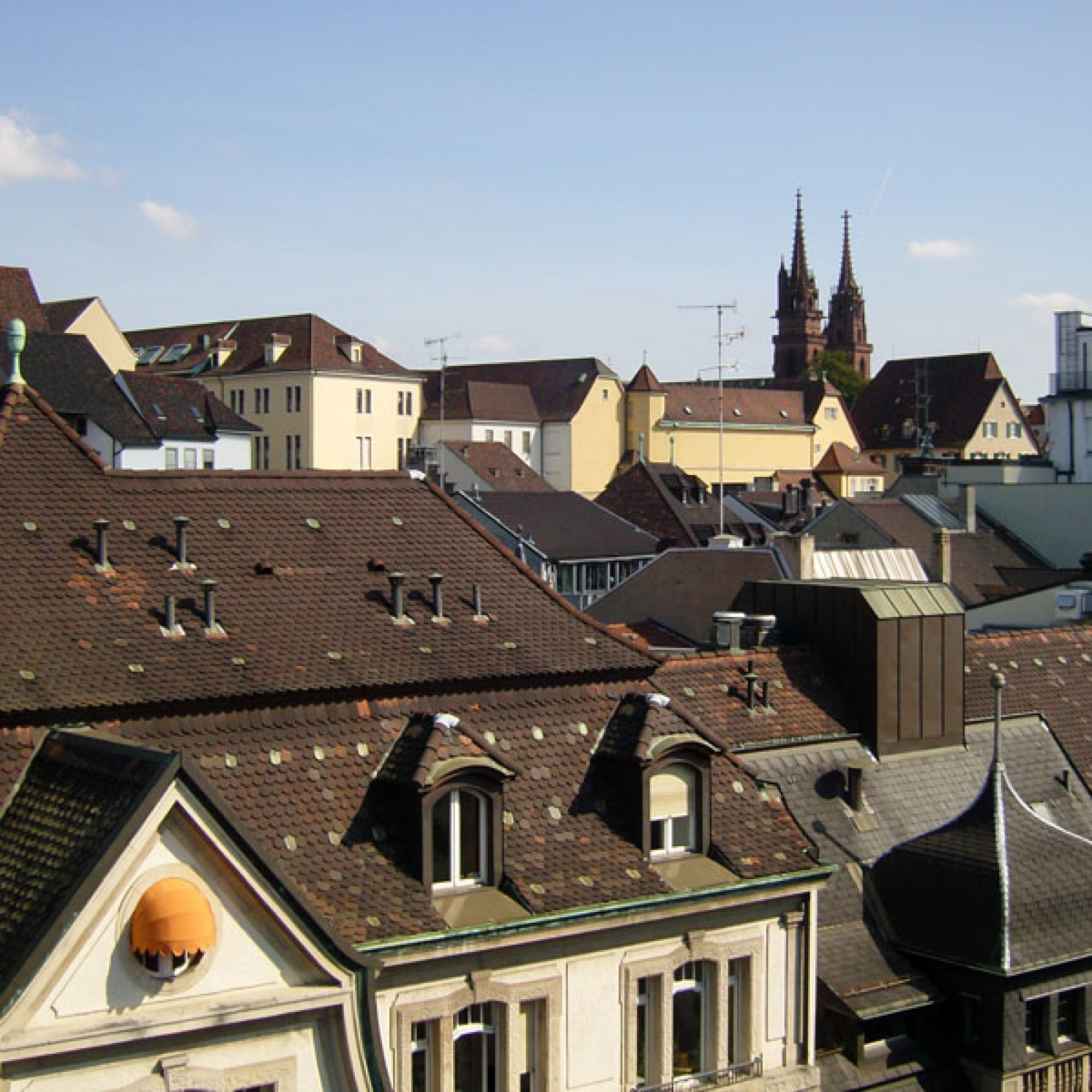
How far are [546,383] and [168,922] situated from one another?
125 m

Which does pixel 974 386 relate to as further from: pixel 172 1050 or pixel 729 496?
pixel 172 1050

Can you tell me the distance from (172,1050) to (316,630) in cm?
531

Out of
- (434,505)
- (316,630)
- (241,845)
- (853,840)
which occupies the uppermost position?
(434,505)

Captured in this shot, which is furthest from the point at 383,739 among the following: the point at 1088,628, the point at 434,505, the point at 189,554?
the point at 1088,628

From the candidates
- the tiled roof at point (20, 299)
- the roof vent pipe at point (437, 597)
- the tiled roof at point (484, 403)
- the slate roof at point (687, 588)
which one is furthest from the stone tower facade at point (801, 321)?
the roof vent pipe at point (437, 597)

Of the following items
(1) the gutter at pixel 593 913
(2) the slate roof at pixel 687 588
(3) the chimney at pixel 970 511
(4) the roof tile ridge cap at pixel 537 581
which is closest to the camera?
(1) the gutter at pixel 593 913

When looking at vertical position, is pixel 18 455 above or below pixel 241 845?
above

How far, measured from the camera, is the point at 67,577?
18.1 meters

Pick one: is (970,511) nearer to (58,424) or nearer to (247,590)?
(247,590)

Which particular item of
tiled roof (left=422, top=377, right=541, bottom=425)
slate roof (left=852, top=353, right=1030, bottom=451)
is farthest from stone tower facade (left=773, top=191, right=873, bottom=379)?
tiled roof (left=422, top=377, right=541, bottom=425)

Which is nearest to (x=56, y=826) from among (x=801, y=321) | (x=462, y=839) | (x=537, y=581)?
(x=462, y=839)

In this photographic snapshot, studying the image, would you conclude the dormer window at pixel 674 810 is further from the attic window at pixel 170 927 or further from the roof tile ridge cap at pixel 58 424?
the roof tile ridge cap at pixel 58 424

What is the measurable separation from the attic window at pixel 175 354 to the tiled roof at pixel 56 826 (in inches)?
4267

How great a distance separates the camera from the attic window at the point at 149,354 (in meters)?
124
